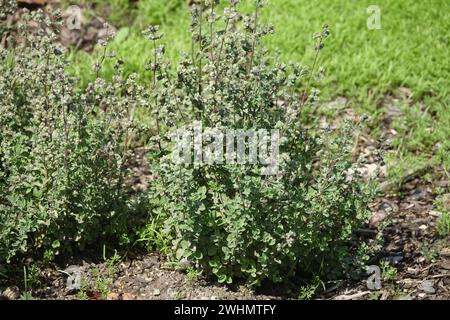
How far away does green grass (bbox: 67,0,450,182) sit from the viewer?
5754mm

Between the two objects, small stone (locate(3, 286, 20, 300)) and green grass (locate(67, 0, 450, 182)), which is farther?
Answer: green grass (locate(67, 0, 450, 182))

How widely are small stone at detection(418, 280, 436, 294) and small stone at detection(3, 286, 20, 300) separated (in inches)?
93.0

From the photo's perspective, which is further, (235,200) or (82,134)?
(82,134)

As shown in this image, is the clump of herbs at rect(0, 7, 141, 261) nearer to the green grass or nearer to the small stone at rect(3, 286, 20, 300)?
the small stone at rect(3, 286, 20, 300)

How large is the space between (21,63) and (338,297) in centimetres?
252

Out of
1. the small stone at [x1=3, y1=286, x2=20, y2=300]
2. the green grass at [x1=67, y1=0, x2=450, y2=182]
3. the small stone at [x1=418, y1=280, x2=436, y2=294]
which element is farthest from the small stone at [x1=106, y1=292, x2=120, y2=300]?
the green grass at [x1=67, y1=0, x2=450, y2=182]

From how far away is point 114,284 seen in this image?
4.15 m

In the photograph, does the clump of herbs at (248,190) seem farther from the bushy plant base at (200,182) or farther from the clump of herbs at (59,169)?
the clump of herbs at (59,169)

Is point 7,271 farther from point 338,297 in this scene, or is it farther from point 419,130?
point 419,130

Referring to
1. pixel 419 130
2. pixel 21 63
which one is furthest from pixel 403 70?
pixel 21 63

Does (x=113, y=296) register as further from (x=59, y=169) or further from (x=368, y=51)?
(x=368, y=51)

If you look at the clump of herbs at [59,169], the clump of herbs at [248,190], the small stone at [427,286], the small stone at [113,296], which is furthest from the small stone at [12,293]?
the small stone at [427,286]

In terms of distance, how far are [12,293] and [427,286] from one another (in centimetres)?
244

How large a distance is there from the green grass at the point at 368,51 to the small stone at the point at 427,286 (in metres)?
1.28
